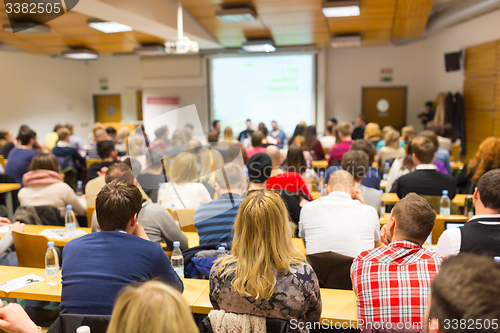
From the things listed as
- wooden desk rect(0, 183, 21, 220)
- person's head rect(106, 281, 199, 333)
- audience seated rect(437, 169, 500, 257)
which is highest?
person's head rect(106, 281, 199, 333)

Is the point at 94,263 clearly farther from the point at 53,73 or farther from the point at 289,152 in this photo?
the point at 53,73

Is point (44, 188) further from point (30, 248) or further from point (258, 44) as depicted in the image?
point (258, 44)

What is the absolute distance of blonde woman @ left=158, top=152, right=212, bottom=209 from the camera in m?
3.06

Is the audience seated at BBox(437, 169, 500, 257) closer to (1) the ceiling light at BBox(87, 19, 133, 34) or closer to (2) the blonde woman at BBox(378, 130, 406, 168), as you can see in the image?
(2) the blonde woman at BBox(378, 130, 406, 168)

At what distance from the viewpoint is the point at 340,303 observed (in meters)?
2.04

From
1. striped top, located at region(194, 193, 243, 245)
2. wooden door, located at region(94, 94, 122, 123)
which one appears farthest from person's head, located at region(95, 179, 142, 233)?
wooden door, located at region(94, 94, 122, 123)

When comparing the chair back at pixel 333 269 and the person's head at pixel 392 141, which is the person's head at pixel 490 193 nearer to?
the chair back at pixel 333 269

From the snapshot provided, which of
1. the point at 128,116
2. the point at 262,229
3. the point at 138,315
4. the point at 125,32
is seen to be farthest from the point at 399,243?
the point at 128,116

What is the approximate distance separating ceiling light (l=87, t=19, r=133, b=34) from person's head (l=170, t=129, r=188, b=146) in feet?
13.5

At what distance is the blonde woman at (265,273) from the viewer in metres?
1.64

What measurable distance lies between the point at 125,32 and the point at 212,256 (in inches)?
271

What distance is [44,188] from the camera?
385cm

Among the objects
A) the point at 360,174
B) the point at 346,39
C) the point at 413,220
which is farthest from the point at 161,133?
the point at 346,39

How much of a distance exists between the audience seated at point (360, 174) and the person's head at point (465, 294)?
264cm
